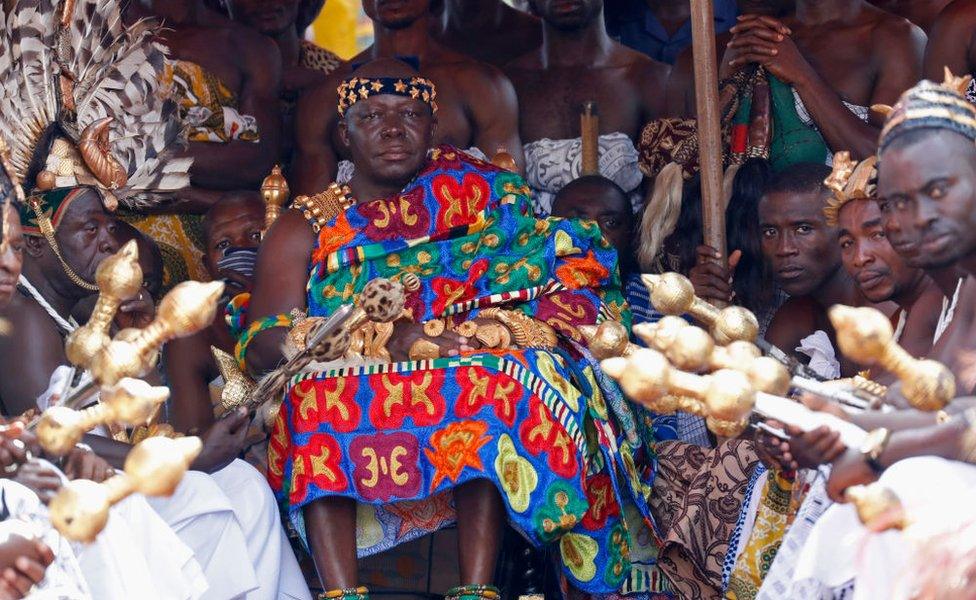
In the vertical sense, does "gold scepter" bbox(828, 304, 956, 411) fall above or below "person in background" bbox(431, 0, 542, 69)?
below

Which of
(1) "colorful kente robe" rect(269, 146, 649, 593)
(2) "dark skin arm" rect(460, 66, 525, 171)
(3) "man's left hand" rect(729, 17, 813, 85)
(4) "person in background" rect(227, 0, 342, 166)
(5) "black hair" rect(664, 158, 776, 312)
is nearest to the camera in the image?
(1) "colorful kente robe" rect(269, 146, 649, 593)

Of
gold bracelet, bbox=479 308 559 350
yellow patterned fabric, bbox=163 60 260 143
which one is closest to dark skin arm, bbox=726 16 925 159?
gold bracelet, bbox=479 308 559 350

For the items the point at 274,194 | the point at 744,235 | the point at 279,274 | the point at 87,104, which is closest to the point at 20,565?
the point at 279,274

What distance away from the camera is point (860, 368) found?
15.9ft

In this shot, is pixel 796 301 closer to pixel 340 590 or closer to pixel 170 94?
pixel 340 590

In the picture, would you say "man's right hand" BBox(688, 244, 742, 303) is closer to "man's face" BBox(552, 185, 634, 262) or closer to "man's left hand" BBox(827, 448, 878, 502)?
"man's face" BBox(552, 185, 634, 262)

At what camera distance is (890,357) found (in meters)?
3.22

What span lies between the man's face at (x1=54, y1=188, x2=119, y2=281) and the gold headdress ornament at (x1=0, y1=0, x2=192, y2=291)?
33mm

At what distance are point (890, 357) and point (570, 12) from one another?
3.44 metres

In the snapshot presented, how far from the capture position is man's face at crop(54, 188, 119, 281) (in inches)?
199

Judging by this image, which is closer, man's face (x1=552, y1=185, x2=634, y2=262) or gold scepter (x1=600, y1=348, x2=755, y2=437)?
gold scepter (x1=600, y1=348, x2=755, y2=437)

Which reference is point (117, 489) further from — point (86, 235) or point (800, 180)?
point (800, 180)

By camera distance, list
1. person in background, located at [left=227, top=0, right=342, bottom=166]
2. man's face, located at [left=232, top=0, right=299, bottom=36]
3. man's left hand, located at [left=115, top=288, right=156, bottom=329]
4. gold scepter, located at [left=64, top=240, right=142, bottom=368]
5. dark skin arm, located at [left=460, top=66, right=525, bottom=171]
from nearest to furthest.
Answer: gold scepter, located at [left=64, top=240, right=142, bottom=368] < man's left hand, located at [left=115, top=288, right=156, bottom=329] < dark skin arm, located at [left=460, top=66, right=525, bottom=171] < person in background, located at [left=227, top=0, right=342, bottom=166] < man's face, located at [left=232, top=0, right=299, bottom=36]

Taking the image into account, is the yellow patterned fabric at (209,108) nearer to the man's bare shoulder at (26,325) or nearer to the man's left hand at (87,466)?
the man's bare shoulder at (26,325)
